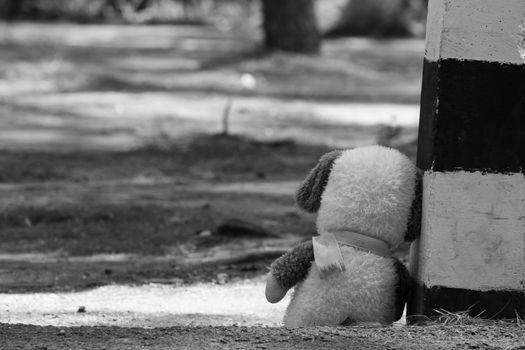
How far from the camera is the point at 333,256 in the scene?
147 inches

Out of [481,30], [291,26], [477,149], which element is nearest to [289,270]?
[477,149]

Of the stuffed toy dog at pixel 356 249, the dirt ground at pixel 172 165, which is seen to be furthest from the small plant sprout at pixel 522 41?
the dirt ground at pixel 172 165

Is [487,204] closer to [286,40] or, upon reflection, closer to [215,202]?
[215,202]

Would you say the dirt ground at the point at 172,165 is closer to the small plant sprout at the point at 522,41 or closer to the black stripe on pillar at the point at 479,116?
the black stripe on pillar at the point at 479,116

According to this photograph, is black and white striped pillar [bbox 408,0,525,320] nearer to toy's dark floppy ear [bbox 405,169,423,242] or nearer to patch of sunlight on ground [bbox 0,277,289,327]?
toy's dark floppy ear [bbox 405,169,423,242]

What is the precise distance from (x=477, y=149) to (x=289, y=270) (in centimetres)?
81

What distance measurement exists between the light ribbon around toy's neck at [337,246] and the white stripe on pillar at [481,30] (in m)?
0.71

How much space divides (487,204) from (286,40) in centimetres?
1182

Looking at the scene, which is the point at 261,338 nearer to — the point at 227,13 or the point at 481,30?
the point at 481,30

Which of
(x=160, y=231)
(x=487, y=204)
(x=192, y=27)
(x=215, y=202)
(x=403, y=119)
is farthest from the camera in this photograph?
(x=192, y=27)

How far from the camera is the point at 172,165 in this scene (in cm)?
856

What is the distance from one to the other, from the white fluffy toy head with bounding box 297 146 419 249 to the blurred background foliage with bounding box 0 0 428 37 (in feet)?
68.0

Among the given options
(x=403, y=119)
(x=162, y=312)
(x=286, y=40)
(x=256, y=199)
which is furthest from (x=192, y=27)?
(x=162, y=312)

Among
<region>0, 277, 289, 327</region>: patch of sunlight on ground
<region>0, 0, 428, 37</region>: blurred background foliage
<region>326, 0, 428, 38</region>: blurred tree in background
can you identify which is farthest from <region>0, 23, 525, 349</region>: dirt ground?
<region>0, 0, 428, 37</region>: blurred background foliage
